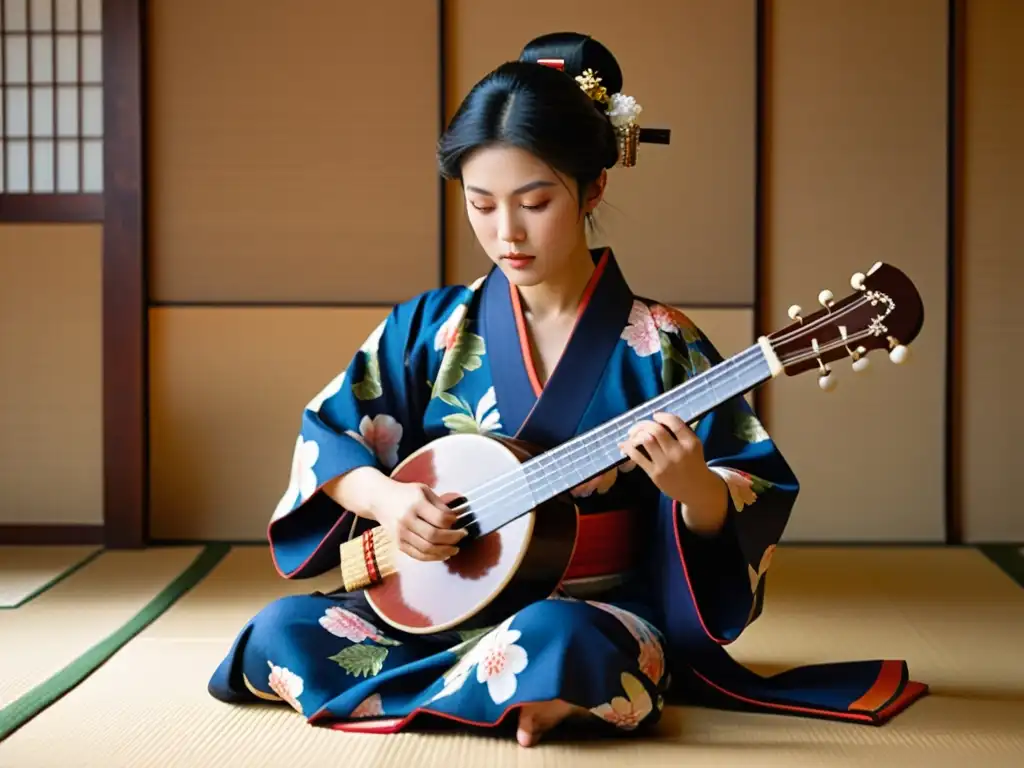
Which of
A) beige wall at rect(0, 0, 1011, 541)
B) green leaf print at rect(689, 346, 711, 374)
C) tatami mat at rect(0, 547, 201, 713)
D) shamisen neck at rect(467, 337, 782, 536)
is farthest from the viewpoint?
beige wall at rect(0, 0, 1011, 541)

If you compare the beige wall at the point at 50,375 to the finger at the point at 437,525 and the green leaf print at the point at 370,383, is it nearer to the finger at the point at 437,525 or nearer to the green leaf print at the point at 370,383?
the green leaf print at the point at 370,383

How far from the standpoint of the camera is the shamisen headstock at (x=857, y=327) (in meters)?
2.12

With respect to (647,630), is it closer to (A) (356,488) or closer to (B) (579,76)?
(A) (356,488)

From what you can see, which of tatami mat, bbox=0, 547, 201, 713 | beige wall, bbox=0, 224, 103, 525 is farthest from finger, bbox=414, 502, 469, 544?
beige wall, bbox=0, 224, 103, 525

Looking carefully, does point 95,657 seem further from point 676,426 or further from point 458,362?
point 676,426

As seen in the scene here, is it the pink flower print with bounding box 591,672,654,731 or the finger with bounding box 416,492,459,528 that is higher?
the finger with bounding box 416,492,459,528

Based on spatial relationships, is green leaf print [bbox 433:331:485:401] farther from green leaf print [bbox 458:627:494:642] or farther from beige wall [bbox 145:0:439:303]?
beige wall [bbox 145:0:439:303]

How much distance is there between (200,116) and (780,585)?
2.22 metres

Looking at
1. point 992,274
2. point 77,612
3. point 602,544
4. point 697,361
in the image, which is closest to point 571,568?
point 602,544

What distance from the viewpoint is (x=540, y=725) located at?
224cm

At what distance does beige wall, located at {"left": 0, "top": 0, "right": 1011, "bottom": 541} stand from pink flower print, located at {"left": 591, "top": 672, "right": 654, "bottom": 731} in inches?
85.9

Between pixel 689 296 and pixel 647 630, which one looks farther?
pixel 689 296

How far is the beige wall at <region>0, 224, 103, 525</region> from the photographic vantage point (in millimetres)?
4316

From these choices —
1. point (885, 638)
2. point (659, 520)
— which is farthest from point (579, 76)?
point (885, 638)
